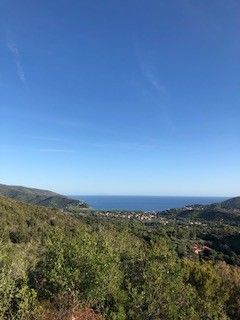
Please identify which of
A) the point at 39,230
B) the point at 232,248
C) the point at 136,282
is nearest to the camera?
the point at 136,282

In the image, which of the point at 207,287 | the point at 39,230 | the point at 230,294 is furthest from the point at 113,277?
the point at 39,230

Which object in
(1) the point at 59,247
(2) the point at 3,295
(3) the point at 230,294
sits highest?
(1) the point at 59,247

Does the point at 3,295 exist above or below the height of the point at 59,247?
below

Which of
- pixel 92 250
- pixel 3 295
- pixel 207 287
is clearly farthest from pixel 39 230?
pixel 3 295

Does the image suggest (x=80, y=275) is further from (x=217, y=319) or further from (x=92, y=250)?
(x=217, y=319)

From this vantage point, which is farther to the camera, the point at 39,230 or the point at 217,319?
the point at 39,230

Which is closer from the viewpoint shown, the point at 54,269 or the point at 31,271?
the point at 54,269

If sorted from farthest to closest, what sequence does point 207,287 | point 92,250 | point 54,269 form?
point 207,287 < point 92,250 < point 54,269

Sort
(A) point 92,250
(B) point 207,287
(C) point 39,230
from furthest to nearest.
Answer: (C) point 39,230, (B) point 207,287, (A) point 92,250

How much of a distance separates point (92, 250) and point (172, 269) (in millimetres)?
8329

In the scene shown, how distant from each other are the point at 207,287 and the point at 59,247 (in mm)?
22369

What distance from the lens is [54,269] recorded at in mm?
36562

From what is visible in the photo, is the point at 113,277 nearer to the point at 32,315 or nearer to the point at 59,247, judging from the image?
the point at 59,247

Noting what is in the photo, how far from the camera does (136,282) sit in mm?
41906
